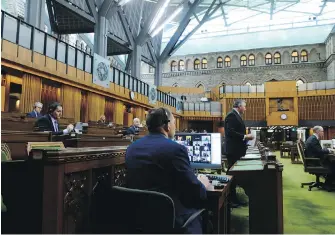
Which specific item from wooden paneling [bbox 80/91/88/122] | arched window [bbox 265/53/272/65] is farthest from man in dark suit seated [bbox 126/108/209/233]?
arched window [bbox 265/53/272/65]

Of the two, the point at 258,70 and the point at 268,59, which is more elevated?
the point at 268,59

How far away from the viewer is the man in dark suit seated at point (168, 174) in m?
1.91

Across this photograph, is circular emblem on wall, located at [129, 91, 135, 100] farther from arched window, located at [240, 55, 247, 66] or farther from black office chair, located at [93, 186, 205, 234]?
arched window, located at [240, 55, 247, 66]

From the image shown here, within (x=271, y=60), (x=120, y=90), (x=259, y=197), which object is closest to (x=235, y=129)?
(x=259, y=197)

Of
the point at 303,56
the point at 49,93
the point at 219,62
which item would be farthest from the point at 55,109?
the point at 303,56

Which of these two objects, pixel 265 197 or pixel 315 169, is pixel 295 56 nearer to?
pixel 315 169

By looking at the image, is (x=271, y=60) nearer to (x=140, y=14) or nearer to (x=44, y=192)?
(x=140, y=14)

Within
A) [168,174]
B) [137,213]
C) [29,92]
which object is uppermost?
[29,92]

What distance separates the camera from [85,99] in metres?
13.6

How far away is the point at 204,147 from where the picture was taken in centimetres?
324

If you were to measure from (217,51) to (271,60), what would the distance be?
6.07 m

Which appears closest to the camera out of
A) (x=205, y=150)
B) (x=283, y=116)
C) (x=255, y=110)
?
(x=205, y=150)

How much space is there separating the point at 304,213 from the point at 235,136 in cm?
155

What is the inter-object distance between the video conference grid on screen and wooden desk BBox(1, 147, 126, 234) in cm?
134
